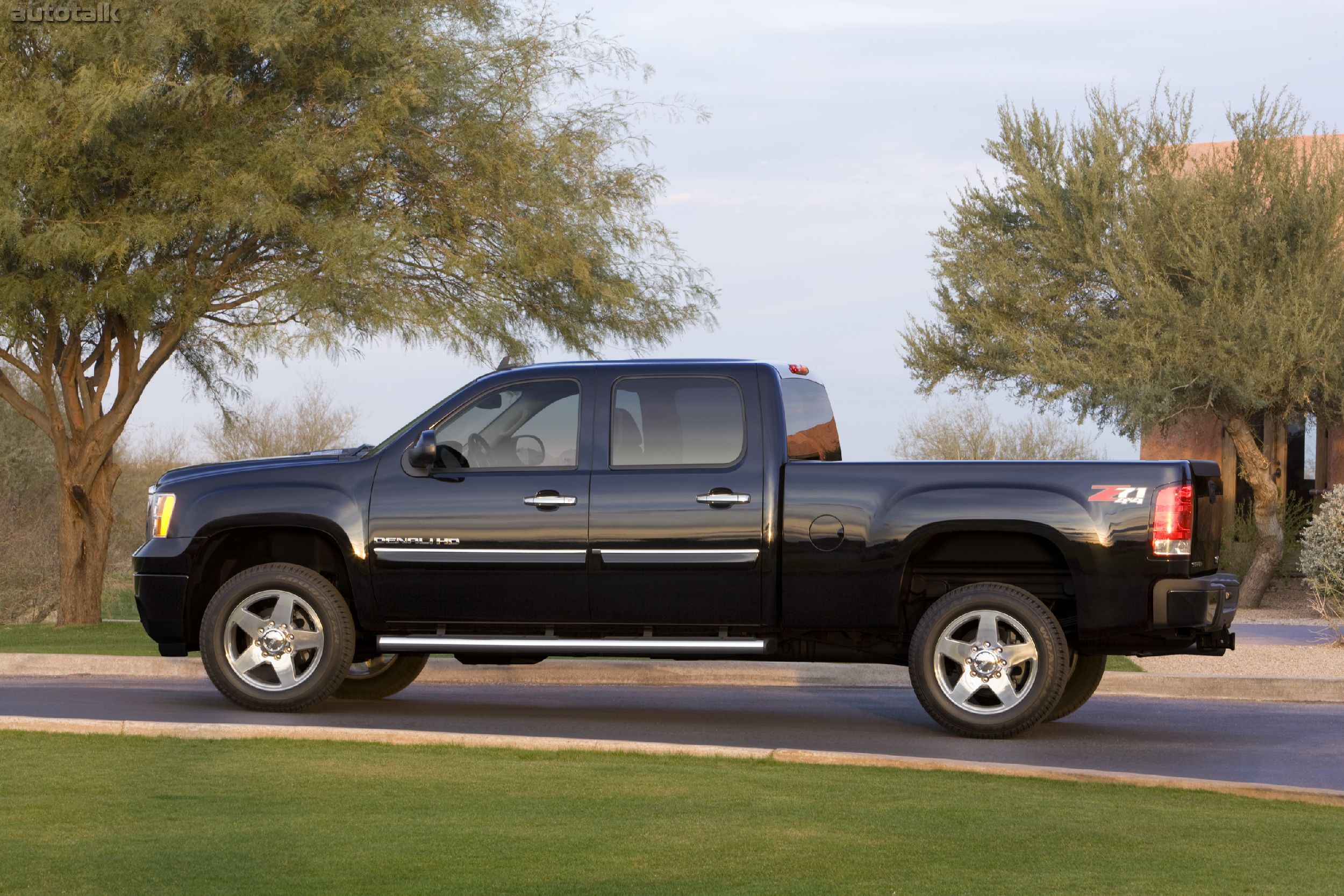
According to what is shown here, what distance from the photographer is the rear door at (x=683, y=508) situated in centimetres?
976

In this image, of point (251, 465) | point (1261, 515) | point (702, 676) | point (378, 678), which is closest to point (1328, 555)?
point (1261, 515)

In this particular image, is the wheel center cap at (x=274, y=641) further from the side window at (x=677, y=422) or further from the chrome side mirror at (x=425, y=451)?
the side window at (x=677, y=422)

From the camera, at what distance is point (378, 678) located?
11.8 m

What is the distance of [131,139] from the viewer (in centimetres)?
1703

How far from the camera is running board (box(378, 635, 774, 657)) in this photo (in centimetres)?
977

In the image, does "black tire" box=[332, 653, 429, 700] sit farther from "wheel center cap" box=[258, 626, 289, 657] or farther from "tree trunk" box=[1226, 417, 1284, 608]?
"tree trunk" box=[1226, 417, 1284, 608]

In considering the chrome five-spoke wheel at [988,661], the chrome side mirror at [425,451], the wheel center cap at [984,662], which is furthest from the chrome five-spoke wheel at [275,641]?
the wheel center cap at [984,662]

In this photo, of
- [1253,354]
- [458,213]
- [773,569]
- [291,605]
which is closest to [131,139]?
[458,213]

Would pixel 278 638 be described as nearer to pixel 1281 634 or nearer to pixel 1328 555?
pixel 1281 634

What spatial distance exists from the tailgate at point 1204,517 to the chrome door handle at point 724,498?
2.56 meters

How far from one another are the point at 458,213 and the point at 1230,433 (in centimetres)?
1185

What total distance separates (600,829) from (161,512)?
17.1ft

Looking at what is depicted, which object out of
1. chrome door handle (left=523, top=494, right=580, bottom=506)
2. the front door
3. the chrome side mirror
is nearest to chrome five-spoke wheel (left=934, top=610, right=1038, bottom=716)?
the front door

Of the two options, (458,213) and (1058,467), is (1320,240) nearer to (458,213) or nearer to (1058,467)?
(458,213)
